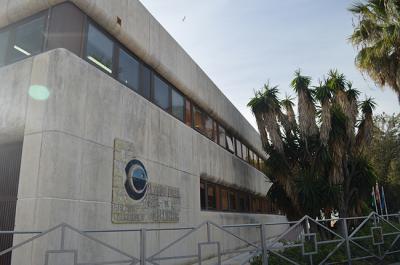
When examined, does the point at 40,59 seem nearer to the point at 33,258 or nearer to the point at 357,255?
the point at 33,258

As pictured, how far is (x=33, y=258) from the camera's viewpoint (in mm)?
5699

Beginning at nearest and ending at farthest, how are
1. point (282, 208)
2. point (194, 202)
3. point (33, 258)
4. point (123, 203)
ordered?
point (33, 258), point (123, 203), point (194, 202), point (282, 208)

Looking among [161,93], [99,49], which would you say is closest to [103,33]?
[99,49]

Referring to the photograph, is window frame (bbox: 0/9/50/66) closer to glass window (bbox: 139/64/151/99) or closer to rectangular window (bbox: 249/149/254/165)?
glass window (bbox: 139/64/151/99)

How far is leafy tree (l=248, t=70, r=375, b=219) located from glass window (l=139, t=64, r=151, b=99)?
7185 millimetres

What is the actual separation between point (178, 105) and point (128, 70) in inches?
119

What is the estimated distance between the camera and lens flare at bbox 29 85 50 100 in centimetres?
646

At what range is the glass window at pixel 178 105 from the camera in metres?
11.6

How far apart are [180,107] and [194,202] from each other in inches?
127

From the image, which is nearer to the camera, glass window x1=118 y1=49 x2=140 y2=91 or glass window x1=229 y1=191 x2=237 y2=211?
glass window x1=118 y1=49 x2=140 y2=91

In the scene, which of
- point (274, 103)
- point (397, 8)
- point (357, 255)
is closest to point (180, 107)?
point (274, 103)

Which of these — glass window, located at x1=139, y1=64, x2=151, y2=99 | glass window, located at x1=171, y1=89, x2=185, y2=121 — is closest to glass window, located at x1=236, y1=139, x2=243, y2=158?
glass window, located at x1=171, y1=89, x2=185, y2=121

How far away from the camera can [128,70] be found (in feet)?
30.4

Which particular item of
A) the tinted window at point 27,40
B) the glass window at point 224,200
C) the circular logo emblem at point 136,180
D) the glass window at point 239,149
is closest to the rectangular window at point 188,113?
the glass window at point 224,200
